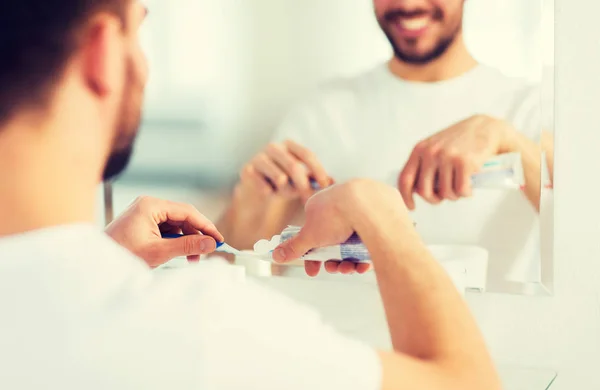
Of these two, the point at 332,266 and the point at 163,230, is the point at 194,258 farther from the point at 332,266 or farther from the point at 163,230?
the point at 332,266

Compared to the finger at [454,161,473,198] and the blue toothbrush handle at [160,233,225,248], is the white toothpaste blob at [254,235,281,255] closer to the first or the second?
the blue toothbrush handle at [160,233,225,248]

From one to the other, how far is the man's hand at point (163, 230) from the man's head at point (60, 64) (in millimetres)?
338

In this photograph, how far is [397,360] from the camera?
22.1 inches

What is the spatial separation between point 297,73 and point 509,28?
293mm

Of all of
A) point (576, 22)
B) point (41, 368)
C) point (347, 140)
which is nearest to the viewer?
point (41, 368)

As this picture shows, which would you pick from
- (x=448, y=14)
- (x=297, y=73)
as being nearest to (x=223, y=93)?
(x=297, y=73)

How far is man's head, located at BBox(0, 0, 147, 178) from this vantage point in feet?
2.04

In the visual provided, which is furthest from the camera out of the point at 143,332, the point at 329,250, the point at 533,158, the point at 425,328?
the point at 329,250

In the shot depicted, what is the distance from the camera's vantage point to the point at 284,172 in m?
0.97

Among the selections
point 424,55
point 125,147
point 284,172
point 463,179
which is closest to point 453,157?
point 463,179

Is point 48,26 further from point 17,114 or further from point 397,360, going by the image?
point 397,360

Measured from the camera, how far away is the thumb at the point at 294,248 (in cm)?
96

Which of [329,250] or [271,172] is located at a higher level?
[271,172]

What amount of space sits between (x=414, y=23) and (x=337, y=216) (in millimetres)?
279
